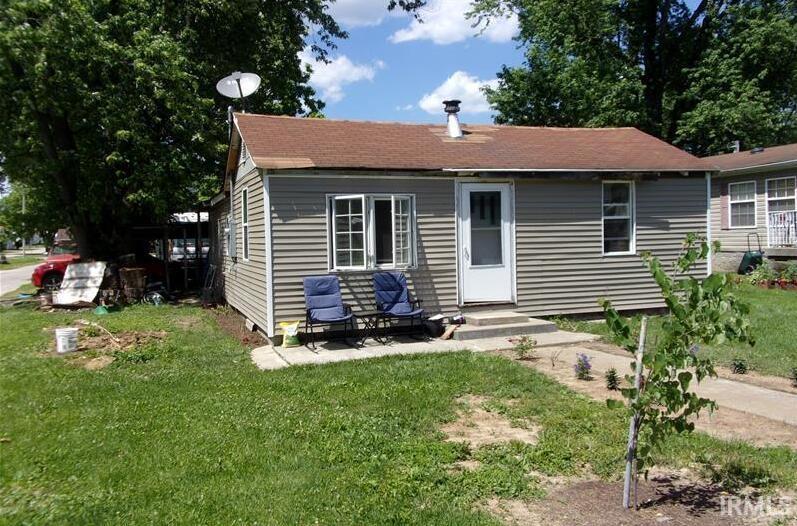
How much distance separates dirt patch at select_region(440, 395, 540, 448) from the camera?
4867mm

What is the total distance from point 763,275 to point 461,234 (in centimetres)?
1018

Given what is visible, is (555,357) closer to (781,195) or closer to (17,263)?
(781,195)

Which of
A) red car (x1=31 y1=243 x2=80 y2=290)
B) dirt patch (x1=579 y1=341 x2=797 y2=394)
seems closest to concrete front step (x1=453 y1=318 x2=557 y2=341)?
dirt patch (x1=579 y1=341 x2=797 y2=394)

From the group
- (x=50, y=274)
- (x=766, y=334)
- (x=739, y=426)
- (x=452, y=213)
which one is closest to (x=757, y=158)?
(x=766, y=334)

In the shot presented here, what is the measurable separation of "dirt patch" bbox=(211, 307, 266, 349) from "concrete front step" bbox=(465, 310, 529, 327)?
3.41 m

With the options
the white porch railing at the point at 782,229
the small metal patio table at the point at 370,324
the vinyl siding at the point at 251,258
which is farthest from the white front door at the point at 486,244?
the white porch railing at the point at 782,229

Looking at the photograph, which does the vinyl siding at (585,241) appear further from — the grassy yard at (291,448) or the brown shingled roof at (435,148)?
the grassy yard at (291,448)

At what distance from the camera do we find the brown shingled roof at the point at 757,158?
56.9 ft

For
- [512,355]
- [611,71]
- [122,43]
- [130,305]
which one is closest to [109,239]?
[130,305]

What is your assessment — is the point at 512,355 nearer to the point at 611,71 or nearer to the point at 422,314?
the point at 422,314

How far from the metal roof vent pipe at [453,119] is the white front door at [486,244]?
70.4 inches

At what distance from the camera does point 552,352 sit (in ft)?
27.3

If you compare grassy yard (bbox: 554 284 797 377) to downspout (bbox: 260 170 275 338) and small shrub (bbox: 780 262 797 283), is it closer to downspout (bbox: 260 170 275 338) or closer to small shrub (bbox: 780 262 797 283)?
small shrub (bbox: 780 262 797 283)

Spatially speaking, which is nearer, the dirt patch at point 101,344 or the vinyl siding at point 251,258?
the dirt patch at point 101,344
